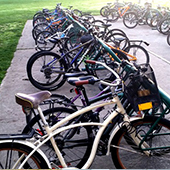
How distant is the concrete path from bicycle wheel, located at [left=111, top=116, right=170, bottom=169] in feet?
0.87

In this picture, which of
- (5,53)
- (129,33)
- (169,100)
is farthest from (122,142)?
(129,33)

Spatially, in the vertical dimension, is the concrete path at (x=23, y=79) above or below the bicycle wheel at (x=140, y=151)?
below

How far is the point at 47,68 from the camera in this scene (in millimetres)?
4801

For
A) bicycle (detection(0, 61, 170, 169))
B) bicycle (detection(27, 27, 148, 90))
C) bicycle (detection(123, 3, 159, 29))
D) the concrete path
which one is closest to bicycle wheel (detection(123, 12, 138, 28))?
bicycle (detection(123, 3, 159, 29))

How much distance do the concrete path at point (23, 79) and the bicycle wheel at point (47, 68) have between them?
0.59 feet

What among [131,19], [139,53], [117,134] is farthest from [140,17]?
[117,134]

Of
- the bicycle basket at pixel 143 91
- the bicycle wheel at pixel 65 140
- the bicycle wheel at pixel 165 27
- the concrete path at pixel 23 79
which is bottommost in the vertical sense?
the concrete path at pixel 23 79

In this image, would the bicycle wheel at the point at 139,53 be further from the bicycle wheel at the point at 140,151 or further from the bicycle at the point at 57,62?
the bicycle wheel at the point at 140,151

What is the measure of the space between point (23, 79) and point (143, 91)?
398cm

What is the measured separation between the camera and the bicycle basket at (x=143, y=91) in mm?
2220

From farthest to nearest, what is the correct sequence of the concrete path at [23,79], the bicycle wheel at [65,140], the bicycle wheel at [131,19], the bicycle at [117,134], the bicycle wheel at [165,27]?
the bicycle wheel at [131,19] < the bicycle wheel at [165,27] < the concrete path at [23,79] < the bicycle wheel at [65,140] < the bicycle at [117,134]

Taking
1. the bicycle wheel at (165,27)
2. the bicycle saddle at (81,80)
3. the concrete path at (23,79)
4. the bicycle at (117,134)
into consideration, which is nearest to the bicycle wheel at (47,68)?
the concrete path at (23,79)

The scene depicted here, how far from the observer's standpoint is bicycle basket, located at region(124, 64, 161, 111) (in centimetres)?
222

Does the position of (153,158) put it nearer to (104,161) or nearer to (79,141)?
(104,161)
